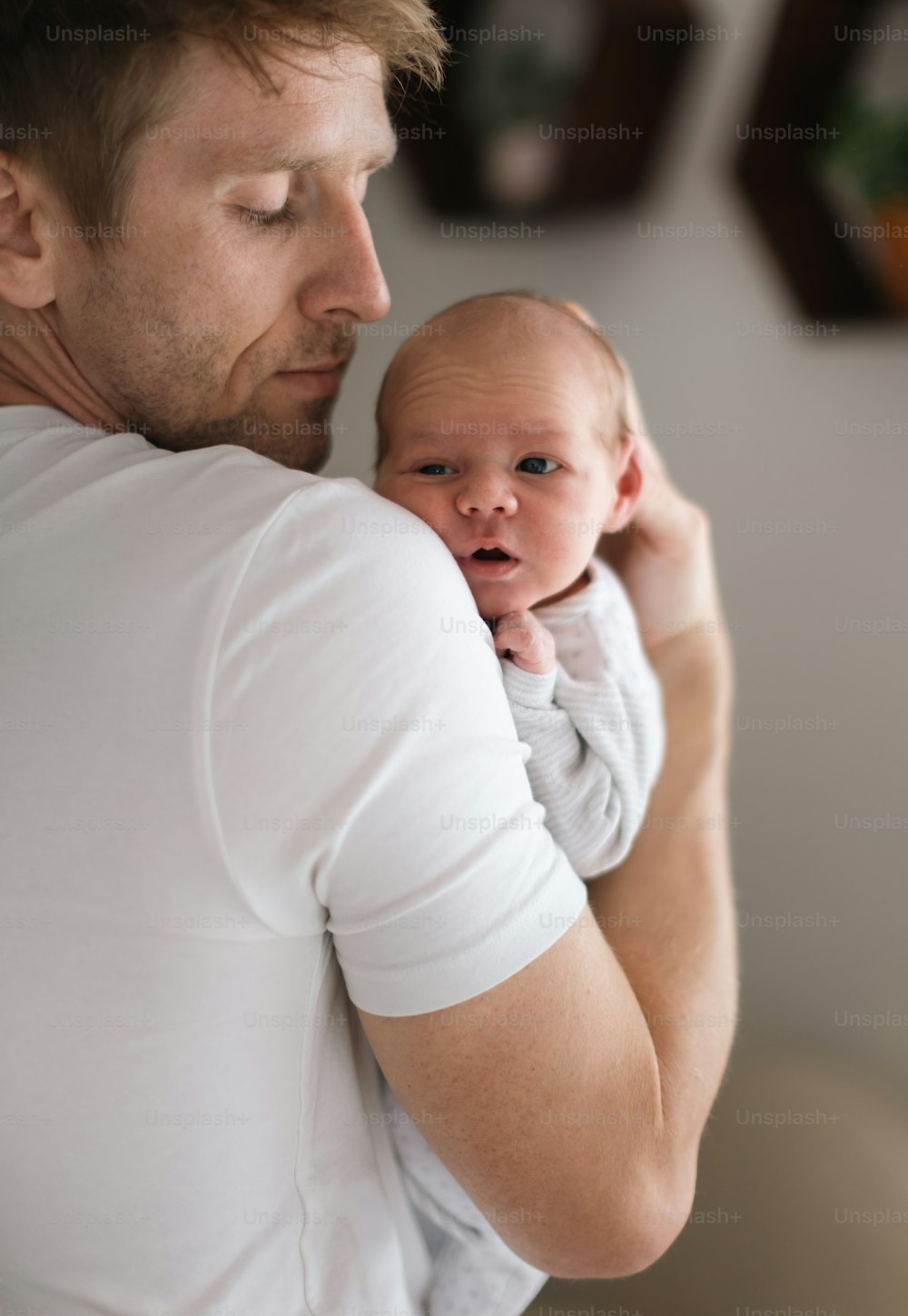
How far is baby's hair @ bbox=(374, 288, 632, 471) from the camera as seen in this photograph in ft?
3.92

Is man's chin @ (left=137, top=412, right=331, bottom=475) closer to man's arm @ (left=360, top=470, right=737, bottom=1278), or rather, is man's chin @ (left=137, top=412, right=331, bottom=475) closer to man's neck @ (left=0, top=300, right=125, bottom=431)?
man's neck @ (left=0, top=300, right=125, bottom=431)

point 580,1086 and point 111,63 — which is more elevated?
point 111,63

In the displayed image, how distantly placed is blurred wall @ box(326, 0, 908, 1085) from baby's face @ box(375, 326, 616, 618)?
1.39 meters

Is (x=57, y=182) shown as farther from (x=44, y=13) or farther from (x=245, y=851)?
(x=245, y=851)

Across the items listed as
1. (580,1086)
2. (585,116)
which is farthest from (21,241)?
(585,116)

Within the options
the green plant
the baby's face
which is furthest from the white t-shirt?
the green plant

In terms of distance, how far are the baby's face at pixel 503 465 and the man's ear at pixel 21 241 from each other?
0.37 metres

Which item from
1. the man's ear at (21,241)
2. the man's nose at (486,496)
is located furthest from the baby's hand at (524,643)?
the man's ear at (21,241)

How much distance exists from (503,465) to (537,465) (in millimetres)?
38

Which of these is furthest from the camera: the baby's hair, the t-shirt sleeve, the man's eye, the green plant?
the green plant

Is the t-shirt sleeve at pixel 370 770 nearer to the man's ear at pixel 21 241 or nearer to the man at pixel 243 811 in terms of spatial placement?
the man at pixel 243 811

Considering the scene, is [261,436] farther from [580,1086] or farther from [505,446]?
[580,1086]

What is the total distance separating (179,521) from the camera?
783 mm

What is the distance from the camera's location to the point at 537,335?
1.17 meters
